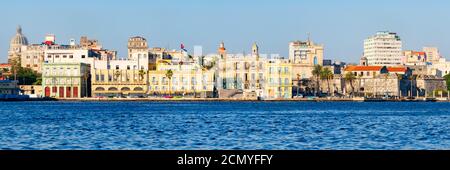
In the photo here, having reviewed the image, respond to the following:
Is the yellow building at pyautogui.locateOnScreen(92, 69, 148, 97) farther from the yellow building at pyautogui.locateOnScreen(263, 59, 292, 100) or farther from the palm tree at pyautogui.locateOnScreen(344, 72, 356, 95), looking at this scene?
the palm tree at pyautogui.locateOnScreen(344, 72, 356, 95)

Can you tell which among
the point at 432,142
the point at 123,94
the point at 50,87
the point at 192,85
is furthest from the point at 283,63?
the point at 432,142

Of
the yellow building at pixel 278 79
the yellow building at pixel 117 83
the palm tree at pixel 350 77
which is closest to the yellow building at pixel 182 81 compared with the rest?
the yellow building at pixel 117 83

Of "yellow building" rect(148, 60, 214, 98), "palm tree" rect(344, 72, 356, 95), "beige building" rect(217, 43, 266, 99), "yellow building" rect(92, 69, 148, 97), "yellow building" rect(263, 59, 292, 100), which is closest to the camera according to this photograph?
"yellow building" rect(263, 59, 292, 100)

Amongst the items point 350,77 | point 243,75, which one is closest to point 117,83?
point 243,75

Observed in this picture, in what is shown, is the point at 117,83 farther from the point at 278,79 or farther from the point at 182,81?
the point at 278,79

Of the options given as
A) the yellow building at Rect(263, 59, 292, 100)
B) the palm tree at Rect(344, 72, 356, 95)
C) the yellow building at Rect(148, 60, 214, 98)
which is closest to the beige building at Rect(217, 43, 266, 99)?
the yellow building at Rect(263, 59, 292, 100)

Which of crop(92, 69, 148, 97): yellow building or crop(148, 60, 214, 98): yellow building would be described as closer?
crop(92, 69, 148, 97): yellow building

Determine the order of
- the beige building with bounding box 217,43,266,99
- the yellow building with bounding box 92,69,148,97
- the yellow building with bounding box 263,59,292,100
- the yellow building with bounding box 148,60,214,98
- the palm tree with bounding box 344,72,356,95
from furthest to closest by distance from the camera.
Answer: the palm tree with bounding box 344,72,356,95 < the beige building with bounding box 217,43,266,99 < the yellow building with bounding box 148,60,214,98 < the yellow building with bounding box 92,69,148,97 < the yellow building with bounding box 263,59,292,100

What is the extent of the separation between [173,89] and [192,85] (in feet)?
11.1

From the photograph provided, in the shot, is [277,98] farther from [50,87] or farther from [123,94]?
[50,87]

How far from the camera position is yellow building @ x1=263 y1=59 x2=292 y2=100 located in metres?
166
